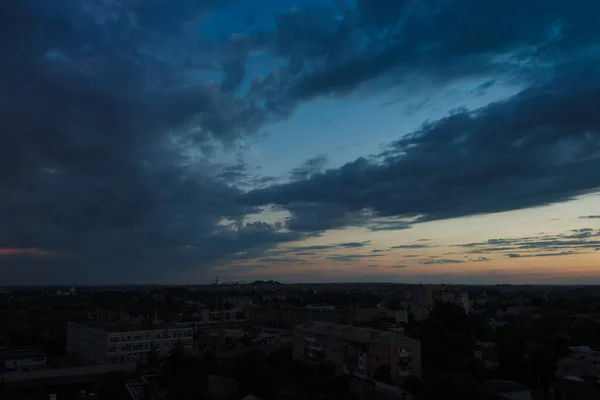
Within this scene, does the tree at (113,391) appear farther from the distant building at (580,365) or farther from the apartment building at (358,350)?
the distant building at (580,365)

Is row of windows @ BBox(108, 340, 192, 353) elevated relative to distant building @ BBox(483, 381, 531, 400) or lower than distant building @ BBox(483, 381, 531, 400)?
elevated

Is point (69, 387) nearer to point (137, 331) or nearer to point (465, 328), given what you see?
point (137, 331)

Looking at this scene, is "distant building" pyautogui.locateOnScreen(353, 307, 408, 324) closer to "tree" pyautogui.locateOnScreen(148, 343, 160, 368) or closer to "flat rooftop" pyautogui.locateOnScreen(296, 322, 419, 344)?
"flat rooftop" pyautogui.locateOnScreen(296, 322, 419, 344)

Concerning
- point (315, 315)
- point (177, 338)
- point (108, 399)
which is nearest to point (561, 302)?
point (315, 315)

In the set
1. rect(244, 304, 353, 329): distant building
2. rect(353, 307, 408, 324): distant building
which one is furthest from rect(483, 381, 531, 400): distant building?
rect(353, 307, 408, 324): distant building

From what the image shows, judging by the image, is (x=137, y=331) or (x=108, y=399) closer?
(x=108, y=399)

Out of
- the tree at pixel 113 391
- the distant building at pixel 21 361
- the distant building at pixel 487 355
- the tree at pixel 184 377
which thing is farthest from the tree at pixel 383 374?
the distant building at pixel 21 361
